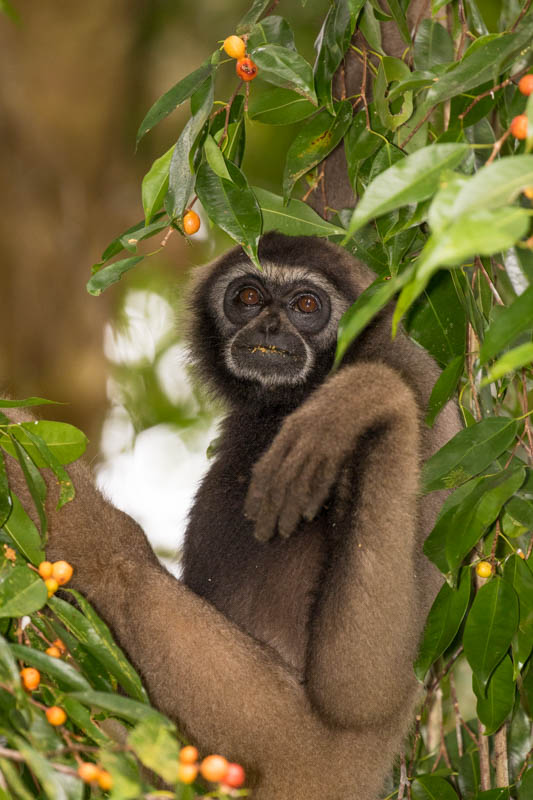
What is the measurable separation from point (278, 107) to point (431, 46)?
22.3 inches

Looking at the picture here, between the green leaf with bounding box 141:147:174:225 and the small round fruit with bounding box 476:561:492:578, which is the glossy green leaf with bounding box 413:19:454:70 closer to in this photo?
the green leaf with bounding box 141:147:174:225

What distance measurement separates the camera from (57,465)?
8.36ft

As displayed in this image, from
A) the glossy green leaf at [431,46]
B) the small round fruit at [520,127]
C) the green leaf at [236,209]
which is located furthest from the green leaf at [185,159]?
the small round fruit at [520,127]

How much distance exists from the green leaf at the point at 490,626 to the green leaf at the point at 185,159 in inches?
58.0

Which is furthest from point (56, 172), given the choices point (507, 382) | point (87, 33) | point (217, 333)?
point (507, 382)

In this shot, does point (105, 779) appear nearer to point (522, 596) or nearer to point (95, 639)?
point (95, 639)

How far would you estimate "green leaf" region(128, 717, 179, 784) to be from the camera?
142cm

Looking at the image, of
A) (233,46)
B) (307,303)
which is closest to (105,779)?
(233,46)

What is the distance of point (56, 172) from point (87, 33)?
1018mm

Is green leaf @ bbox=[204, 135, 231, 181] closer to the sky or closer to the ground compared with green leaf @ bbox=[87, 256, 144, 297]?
closer to the sky

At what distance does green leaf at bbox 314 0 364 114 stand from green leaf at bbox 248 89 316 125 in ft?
0.38

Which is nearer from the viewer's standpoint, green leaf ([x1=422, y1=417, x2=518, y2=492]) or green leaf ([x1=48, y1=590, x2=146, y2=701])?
green leaf ([x1=48, y1=590, x2=146, y2=701])

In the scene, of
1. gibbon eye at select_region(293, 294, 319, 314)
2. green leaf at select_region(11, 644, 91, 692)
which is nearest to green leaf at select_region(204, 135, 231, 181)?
green leaf at select_region(11, 644, 91, 692)

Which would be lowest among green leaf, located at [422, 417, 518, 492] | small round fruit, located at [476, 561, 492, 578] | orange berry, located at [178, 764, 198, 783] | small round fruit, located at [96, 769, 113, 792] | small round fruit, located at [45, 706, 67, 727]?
small round fruit, located at [476, 561, 492, 578]
